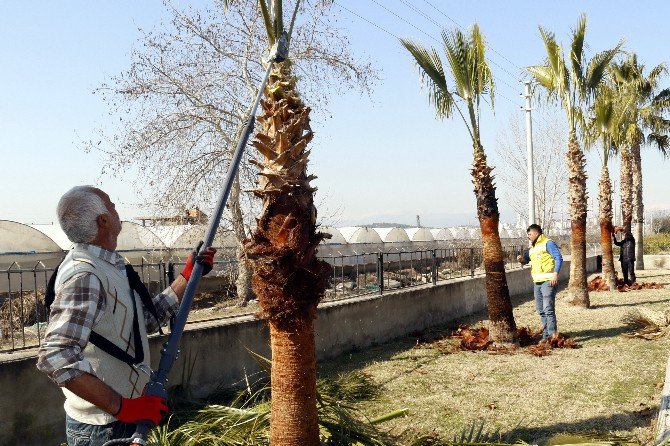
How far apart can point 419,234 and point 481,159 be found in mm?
30751

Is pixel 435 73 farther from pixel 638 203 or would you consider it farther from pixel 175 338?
pixel 638 203

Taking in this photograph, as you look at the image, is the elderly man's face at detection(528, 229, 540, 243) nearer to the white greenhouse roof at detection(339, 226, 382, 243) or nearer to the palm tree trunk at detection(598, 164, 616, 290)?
the palm tree trunk at detection(598, 164, 616, 290)

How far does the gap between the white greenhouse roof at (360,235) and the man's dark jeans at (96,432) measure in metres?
29.9

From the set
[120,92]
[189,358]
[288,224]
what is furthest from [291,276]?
[120,92]

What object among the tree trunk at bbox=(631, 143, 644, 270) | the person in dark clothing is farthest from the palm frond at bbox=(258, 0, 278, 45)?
the tree trunk at bbox=(631, 143, 644, 270)

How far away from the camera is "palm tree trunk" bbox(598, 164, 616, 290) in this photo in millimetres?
18672

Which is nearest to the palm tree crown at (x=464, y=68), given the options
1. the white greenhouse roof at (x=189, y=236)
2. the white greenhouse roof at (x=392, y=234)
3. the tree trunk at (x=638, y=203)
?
the white greenhouse roof at (x=189, y=236)

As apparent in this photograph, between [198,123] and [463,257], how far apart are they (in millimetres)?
7963

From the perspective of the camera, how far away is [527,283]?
19219 mm

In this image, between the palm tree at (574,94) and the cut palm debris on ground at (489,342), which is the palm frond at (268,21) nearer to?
the cut palm debris on ground at (489,342)

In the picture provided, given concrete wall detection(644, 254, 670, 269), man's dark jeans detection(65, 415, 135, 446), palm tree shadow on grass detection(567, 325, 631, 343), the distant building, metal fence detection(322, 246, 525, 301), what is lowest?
palm tree shadow on grass detection(567, 325, 631, 343)

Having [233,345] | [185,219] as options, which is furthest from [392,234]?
[233,345]

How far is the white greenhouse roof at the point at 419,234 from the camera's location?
39.6 meters

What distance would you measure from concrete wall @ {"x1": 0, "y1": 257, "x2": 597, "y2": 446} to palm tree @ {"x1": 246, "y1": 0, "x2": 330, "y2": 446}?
2.39 metres
